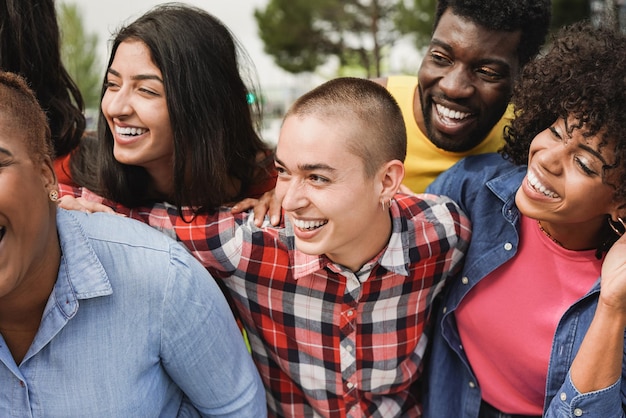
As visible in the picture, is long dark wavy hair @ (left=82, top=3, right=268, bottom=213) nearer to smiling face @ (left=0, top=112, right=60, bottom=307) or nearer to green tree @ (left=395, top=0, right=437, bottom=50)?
smiling face @ (left=0, top=112, right=60, bottom=307)

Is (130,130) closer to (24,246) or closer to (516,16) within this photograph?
(24,246)

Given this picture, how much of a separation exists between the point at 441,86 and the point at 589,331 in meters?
1.11

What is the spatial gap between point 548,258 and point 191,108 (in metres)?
1.31

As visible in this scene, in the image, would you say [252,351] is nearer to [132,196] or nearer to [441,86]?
[132,196]

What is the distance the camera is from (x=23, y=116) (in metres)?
1.54

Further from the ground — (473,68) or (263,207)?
(473,68)

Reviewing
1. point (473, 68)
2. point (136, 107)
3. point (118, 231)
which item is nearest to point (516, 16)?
point (473, 68)

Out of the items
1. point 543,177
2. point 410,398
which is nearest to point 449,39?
point 543,177

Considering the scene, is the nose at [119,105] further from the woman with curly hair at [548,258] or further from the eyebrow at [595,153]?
the eyebrow at [595,153]

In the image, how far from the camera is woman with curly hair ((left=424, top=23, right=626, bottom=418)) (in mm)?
1789

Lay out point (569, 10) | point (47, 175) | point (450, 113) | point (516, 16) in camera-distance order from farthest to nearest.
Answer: point (569, 10) → point (450, 113) → point (516, 16) → point (47, 175)

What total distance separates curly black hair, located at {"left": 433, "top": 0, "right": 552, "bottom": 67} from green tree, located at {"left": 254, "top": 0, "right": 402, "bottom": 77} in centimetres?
1630

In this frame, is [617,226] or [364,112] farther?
[364,112]

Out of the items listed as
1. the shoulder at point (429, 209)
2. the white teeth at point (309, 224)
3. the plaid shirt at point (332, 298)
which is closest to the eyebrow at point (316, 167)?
the white teeth at point (309, 224)
